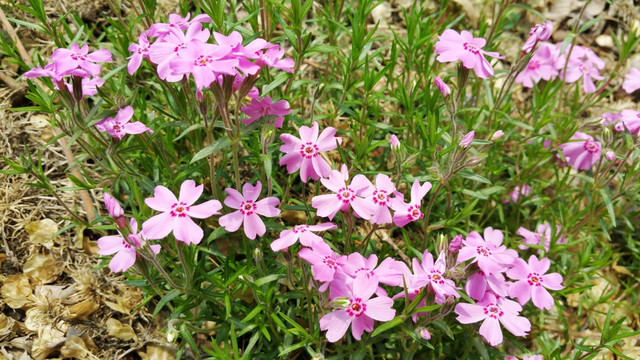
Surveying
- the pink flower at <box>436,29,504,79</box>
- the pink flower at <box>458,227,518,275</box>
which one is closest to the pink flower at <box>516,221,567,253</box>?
the pink flower at <box>458,227,518,275</box>

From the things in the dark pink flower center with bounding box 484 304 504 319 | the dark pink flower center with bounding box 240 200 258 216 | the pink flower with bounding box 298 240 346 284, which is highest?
the dark pink flower center with bounding box 240 200 258 216

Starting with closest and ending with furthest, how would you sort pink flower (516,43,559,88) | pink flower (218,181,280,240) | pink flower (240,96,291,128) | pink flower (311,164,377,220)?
pink flower (311,164,377,220)
pink flower (218,181,280,240)
pink flower (240,96,291,128)
pink flower (516,43,559,88)

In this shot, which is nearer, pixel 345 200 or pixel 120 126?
pixel 345 200

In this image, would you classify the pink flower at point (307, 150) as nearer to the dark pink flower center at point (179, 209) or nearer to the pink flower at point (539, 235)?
the dark pink flower center at point (179, 209)

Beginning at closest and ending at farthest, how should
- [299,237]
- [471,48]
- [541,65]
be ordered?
[299,237] < [471,48] < [541,65]

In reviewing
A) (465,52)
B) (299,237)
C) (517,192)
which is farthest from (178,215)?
(517,192)

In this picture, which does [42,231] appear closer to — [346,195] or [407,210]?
[346,195]

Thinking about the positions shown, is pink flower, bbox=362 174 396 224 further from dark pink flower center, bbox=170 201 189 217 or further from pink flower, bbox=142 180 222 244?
dark pink flower center, bbox=170 201 189 217
